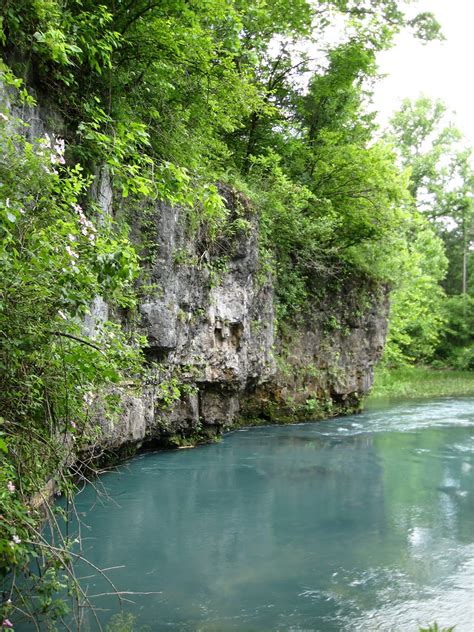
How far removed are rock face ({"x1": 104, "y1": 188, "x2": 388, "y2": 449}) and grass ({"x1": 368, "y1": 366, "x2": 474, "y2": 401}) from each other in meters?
6.47

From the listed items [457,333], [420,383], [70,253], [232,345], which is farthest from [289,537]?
[457,333]

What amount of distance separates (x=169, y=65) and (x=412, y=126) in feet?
101

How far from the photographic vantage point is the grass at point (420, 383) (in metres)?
25.1

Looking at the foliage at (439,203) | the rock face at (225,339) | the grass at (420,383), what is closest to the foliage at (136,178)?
the rock face at (225,339)

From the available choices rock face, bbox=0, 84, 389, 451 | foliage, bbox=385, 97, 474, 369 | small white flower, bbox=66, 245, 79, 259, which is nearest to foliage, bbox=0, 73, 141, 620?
small white flower, bbox=66, 245, 79, 259

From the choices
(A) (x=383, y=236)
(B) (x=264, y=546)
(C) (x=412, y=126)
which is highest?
(C) (x=412, y=126)

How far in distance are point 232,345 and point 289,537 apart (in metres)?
6.43

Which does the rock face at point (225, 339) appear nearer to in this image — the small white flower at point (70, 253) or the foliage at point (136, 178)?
the foliage at point (136, 178)

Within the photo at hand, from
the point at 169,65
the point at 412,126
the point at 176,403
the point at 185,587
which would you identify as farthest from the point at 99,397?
the point at 412,126

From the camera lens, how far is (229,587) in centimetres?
598

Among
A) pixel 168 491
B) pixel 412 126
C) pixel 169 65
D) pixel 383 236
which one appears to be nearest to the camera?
pixel 169 65

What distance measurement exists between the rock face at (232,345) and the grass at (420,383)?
647cm

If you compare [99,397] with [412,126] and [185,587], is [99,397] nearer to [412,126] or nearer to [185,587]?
[185,587]

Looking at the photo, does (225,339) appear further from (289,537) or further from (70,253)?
(70,253)
